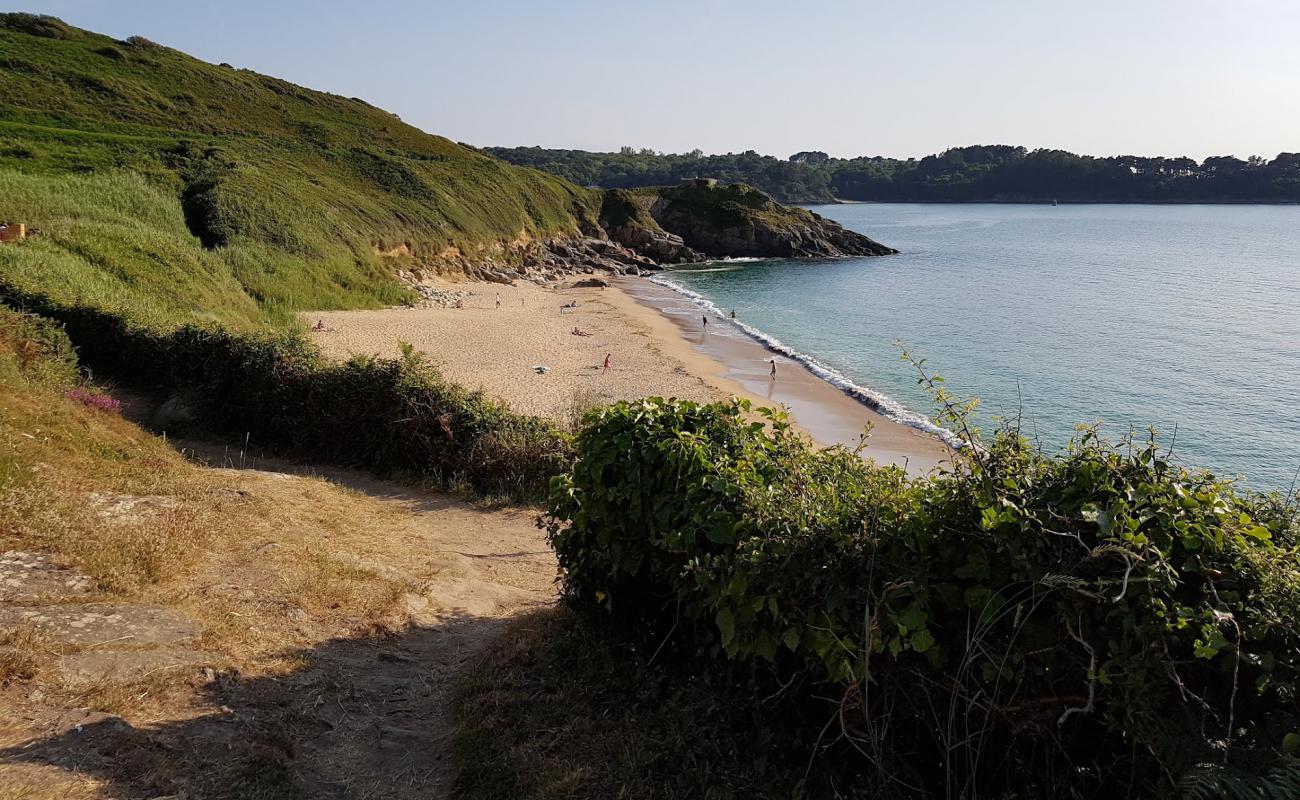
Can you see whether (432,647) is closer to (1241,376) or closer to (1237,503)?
(1237,503)

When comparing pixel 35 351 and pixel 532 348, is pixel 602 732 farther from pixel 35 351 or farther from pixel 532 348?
pixel 532 348

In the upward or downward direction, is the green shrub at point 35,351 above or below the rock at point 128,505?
above

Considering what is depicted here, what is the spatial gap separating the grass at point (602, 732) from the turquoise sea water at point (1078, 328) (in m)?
3.52

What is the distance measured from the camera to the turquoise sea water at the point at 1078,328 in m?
27.1

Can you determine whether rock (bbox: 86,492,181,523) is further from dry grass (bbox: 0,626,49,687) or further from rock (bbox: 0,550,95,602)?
dry grass (bbox: 0,626,49,687)

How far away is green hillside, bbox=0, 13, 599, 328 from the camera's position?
24938 millimetres

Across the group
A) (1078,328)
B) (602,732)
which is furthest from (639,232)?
(602,732)

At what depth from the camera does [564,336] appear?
Answer: 38.5 m

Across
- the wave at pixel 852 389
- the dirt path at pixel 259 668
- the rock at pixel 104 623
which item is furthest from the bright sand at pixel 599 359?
the rock at pixel 104 623

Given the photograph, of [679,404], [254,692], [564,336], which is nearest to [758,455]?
[679,404]

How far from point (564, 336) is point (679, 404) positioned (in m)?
32.4

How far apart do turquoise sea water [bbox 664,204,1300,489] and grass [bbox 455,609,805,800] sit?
11.6 feet

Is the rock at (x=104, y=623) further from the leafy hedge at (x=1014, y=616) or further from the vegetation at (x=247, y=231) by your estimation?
the vegetation at (x=247, y=231)

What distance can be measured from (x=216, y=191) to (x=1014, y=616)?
→ 147 ft
